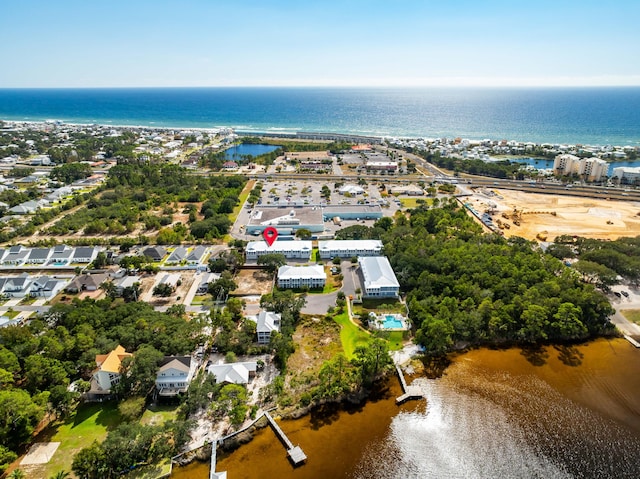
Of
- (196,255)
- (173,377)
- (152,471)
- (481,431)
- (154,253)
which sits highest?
(154,253)

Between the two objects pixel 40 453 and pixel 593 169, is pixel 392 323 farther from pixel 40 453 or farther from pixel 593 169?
pixel 593 169

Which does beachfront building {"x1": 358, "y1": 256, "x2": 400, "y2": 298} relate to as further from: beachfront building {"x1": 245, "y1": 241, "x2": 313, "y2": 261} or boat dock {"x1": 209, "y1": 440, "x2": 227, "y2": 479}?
boat dock {"x1": 209, "y1": 440, "x2": 227, "y2": 479}

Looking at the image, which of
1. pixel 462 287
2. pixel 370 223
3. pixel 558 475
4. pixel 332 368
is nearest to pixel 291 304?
pixel 332 368

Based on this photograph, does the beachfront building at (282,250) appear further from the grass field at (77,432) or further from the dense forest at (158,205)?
the grass field at (77,432)

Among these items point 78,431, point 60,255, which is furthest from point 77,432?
point 60,255

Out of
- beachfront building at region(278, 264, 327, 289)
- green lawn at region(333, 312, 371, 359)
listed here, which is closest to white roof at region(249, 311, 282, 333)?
green lawn at region(333, 312, 371, 359)

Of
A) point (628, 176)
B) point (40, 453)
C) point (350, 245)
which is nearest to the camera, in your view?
point (40, 453)

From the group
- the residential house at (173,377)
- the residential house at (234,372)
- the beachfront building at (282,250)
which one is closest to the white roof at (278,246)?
the beachfront building at (282,250)
